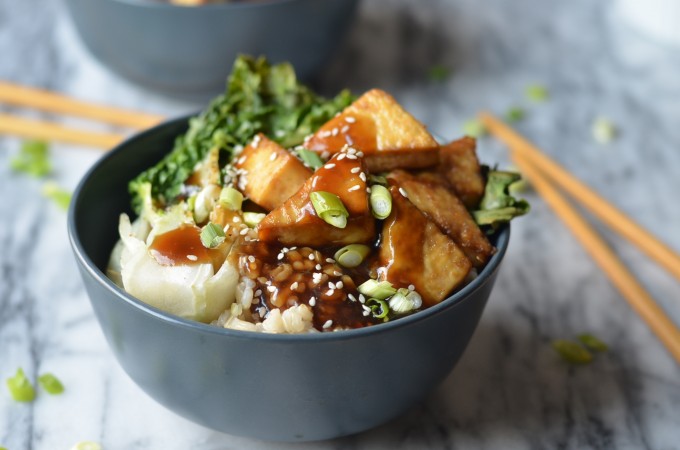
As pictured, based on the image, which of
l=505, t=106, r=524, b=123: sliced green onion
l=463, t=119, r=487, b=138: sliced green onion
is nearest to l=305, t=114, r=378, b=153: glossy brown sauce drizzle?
l=463, t=119, r=487, b=138: sliced green onion

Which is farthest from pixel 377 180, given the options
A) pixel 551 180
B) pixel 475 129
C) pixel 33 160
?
pixel 33 160

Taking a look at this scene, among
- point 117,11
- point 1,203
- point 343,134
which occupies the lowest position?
point 1,203

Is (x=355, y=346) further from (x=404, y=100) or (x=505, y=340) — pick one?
(x=404, y=100)

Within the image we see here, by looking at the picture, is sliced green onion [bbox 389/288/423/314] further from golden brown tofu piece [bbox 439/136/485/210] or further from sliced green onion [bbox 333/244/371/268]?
golden brown tofu piece [bbox 439/136/485/210]

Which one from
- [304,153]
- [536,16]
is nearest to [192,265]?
[304,153]

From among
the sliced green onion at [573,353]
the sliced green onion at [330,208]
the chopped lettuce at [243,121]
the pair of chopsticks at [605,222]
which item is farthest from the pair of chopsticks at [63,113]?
the sliced green onion at [573,353]

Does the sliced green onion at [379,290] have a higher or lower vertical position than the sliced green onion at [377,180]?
lower

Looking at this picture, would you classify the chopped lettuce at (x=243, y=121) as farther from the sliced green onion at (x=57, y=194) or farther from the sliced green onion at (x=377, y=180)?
the sliced green onion at (x=57, y=194)
